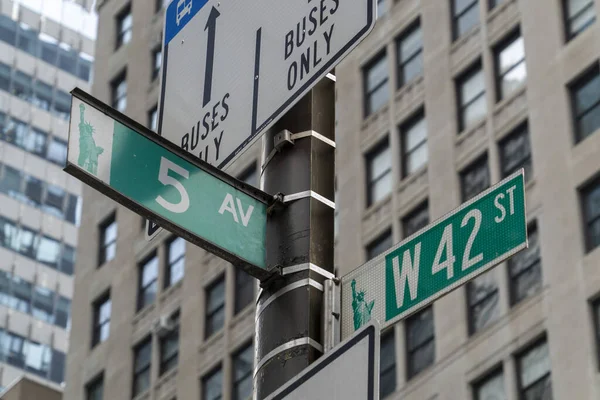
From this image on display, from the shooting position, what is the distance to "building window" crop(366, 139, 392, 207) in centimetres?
3478

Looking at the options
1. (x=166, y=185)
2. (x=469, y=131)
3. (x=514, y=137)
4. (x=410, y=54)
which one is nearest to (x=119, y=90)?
(x=410, y=54)

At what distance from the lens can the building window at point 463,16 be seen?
34.1 meters

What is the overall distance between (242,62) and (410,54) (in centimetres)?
2955

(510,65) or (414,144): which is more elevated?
(510,65)

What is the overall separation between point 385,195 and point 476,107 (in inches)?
125

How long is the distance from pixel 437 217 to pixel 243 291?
9387mm

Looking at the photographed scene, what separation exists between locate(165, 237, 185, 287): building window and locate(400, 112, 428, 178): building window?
336 inches

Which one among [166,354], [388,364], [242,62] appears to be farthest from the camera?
[166,354]

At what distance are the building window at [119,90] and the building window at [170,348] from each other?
31.8 feet

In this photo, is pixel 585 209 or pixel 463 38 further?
pixel 463 38

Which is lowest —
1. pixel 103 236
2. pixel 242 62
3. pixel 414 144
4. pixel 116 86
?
pixel 242 62

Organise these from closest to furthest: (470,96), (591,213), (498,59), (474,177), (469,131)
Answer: (591,213) < (474,177) < (469,131) < (498,59) < (470,96)

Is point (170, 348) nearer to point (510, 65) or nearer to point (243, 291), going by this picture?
point (243, 291)

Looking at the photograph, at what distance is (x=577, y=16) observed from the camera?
31.2 metres
